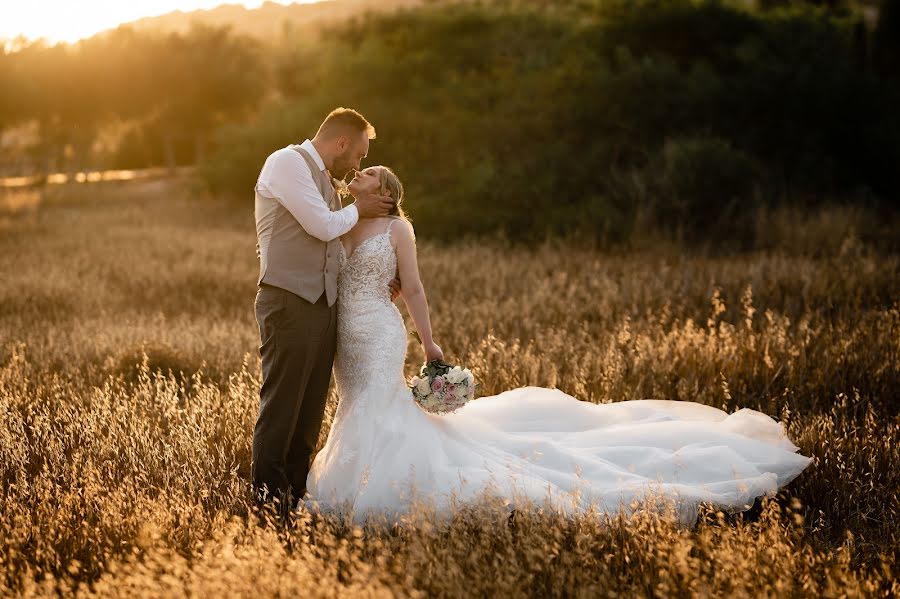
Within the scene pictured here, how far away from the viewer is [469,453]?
193 inches

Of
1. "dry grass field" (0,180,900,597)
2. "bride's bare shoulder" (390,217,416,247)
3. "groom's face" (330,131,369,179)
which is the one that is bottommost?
"dry grass field" (0,180,900,597)

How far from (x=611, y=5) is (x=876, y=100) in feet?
26.2

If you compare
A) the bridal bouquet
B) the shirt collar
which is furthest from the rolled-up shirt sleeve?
the bridal bouquet

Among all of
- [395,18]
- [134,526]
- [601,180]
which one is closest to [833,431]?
[134,526]

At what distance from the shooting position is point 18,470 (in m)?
5.12

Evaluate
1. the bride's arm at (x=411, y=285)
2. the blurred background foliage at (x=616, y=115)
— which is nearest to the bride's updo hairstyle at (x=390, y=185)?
the bride's arm at (x=411, y=285)

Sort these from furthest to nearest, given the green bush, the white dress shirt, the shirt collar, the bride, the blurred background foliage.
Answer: the blurred background foliage → the green bush → the shirt collar → the bride → the white dress shirt

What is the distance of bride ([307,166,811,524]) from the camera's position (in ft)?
15.2

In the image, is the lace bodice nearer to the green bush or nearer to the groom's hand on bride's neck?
the groom's hand on bride's neck

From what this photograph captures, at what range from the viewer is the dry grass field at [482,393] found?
143 inches

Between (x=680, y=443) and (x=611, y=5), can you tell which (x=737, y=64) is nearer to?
(x=611, y=5)

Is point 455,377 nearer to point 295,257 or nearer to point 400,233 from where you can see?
point 400,233

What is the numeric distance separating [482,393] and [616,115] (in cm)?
1476

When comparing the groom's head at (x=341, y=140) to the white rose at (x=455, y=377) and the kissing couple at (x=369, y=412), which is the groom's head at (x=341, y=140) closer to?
the kissing couple at (x=369, y=412)
